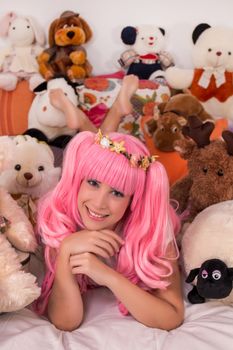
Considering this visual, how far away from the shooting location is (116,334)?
89 centimetres

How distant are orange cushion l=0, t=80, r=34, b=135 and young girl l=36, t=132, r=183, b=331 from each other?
68cm

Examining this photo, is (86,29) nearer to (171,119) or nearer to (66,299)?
(171,119)

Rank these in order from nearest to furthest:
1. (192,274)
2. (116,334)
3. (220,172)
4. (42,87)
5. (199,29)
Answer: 1. (116,334)
2. (192,274)
3. (220,172)
4. (42,87)
5. (199,29)

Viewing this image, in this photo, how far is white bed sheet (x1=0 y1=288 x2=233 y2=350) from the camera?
850 millimetres

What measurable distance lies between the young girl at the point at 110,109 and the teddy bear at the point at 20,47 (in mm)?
274

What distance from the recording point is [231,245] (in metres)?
1.00

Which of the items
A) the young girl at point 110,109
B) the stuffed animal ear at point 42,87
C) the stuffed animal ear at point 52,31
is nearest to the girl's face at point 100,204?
the young girl at point 110,109

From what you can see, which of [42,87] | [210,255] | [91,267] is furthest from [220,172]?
[42,87]

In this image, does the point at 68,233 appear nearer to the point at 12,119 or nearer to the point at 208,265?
the point at 208,265

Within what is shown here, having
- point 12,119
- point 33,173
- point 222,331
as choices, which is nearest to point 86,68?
point 12,119

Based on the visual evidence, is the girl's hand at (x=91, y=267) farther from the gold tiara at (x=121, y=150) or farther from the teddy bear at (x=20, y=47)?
the teddy bear at (x=20, y=47)

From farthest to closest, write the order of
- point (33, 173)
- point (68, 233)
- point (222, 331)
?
point (33, 173) < point (68, 233) < point (222, 331)

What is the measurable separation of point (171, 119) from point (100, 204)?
2.18 ft

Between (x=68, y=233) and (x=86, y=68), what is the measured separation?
3.21ft
